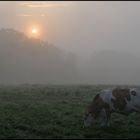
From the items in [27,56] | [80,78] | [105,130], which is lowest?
[105,130]

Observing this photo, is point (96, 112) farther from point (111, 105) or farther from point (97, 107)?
point (111, 105)

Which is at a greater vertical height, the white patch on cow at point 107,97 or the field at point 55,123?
the white patch on cow at point 107,97

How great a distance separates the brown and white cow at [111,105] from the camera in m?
20.9

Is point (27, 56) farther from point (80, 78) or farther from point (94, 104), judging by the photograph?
point (94, 104)

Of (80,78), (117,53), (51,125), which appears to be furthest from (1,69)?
(51,125)

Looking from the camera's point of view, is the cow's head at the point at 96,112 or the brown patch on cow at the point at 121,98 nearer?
the brown patch on cow at the point at 121,98

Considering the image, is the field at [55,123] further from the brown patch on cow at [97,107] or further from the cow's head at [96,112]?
the brown patch on cow at [97,107]

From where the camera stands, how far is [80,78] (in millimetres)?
126938

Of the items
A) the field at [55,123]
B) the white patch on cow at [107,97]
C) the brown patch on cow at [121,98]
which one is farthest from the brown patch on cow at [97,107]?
the field at [55,123]

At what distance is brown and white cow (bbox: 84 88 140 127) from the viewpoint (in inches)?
822

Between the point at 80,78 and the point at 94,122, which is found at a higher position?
the point at 80,78

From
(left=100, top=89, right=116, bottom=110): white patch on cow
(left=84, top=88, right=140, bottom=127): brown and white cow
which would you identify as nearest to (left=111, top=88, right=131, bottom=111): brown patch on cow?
(left=84, top=88, right=140, bottom=127): brown and white cow

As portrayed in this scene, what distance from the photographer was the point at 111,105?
21094 millimetres

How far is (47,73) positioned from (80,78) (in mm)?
10365
